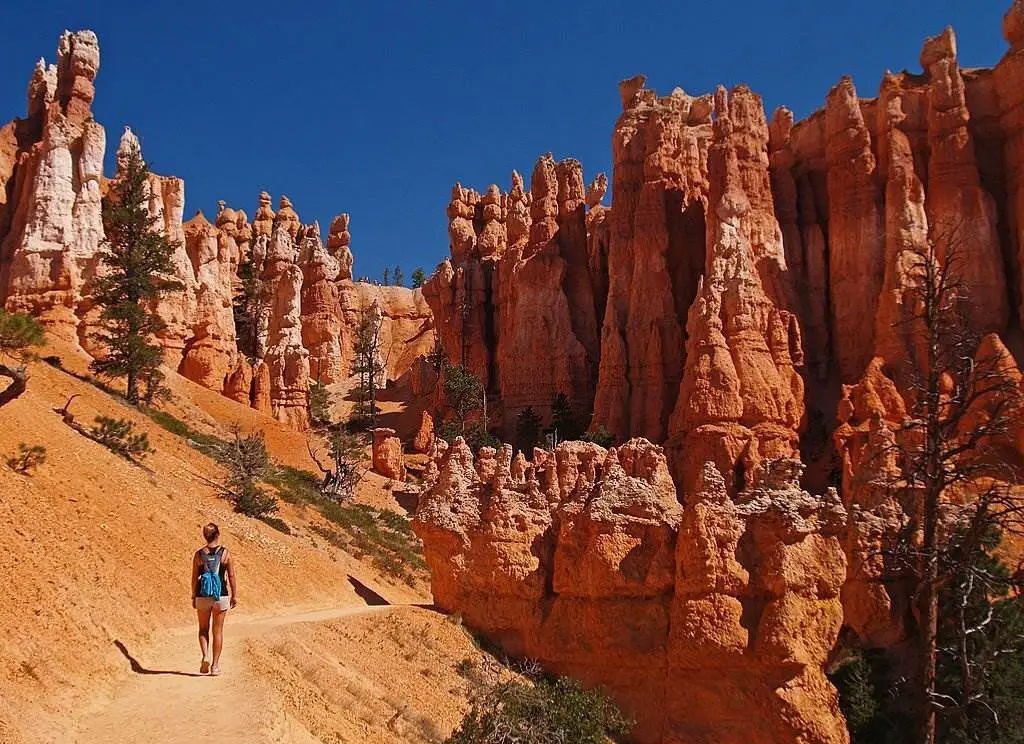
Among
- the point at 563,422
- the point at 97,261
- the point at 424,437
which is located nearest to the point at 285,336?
the point at 424,437

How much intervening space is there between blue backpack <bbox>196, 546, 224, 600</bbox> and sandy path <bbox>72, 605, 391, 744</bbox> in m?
0.88

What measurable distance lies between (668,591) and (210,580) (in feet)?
27.1

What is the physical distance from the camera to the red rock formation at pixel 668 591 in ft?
50.1

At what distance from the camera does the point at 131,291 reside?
1276 inches

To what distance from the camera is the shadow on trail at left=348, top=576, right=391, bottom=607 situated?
20.6m

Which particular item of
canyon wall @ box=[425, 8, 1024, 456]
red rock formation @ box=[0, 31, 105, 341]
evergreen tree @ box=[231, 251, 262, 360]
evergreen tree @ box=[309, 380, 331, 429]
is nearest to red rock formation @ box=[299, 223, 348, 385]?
evergreen tree @ box=[309, 380, 331, 429]

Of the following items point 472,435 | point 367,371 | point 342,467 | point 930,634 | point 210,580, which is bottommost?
point 930,634

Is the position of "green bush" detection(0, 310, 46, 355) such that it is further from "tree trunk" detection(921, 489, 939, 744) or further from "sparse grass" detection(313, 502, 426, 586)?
"tree trunk" detection(921, 489, 939, 744)

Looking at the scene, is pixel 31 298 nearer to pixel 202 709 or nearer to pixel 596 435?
pixel 596 435

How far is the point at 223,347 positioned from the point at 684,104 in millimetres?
29079

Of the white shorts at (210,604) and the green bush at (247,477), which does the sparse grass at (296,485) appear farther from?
the white shorts at (210,604)

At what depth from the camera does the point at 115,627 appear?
38.0ft

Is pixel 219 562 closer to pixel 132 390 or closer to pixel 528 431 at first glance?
pixel 132 390

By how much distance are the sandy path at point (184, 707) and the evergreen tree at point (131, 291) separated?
21.2m
